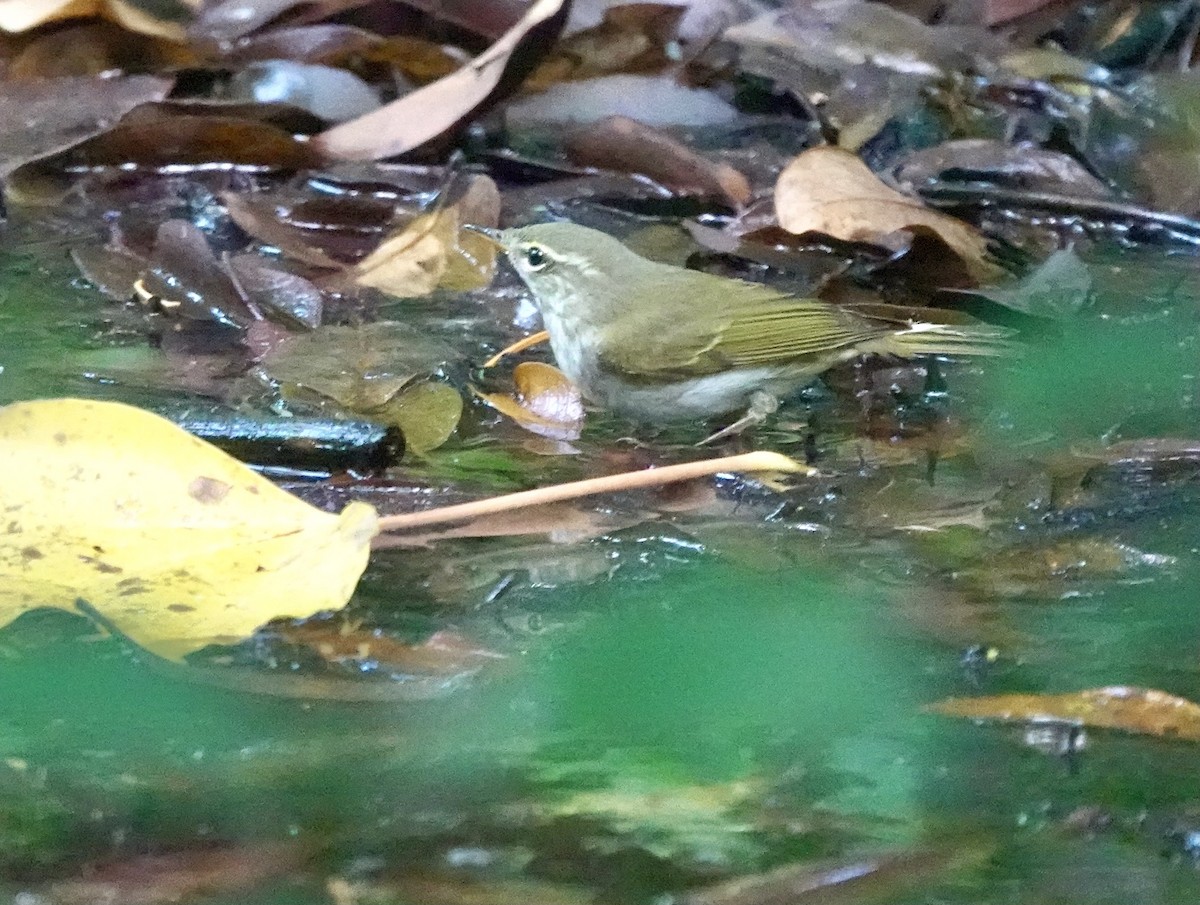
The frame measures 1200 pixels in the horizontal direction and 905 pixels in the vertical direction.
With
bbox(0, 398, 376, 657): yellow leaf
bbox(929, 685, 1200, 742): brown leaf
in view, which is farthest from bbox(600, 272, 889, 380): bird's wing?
bbox(929, 685, 1200, 742): brown leaf

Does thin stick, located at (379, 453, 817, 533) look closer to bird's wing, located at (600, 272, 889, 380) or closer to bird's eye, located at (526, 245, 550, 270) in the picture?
bird's wing, located at (600, 272, 889, 380)

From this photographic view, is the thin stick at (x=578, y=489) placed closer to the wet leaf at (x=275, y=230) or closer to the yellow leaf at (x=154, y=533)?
the yellow leaf at (x=154, y=533)

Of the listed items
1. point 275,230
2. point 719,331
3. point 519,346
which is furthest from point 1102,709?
point 275,230

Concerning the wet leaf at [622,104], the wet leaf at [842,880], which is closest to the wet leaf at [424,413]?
the wet leaf at [842,880]

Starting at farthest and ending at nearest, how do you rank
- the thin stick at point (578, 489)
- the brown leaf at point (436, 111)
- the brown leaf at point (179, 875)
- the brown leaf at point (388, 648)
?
the brown leaf at point (436, 111), the thin stick at point (578, 489), the brown leaf at point (388, 648), the brown leaf at point (179, 875)

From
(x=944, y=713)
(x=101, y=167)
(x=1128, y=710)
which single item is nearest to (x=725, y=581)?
(x=944, y=713)

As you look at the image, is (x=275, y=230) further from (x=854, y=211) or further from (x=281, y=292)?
(x=854, y=211)

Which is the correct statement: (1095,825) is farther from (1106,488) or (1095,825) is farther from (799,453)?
(799,453)
